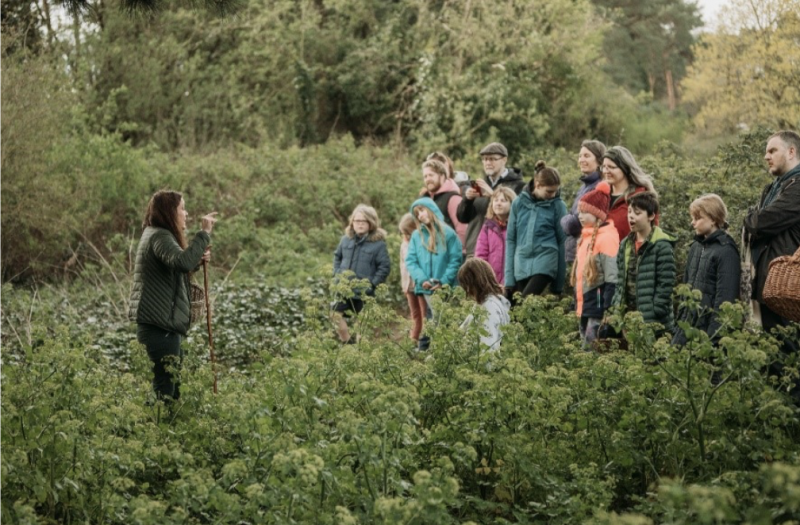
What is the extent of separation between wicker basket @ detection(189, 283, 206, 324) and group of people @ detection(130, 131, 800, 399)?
0.11 metres

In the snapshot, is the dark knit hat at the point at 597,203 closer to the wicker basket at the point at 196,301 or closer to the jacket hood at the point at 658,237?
the jacket hood at the point at 658,237

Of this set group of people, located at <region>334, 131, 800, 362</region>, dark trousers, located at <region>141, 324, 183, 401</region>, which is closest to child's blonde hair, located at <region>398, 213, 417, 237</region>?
group of people, located at <region>334, 131, 800, 362</region>

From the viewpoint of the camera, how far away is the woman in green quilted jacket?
7645 millimetres

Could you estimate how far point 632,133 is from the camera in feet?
85.0

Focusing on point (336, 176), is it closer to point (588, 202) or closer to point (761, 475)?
point (588, 202)

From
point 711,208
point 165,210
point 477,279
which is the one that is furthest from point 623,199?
point 165,210

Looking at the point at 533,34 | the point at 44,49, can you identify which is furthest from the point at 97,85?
the point at 533,34

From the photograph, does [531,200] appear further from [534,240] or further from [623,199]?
[623,199]

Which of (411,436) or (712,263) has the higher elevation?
(712,263)

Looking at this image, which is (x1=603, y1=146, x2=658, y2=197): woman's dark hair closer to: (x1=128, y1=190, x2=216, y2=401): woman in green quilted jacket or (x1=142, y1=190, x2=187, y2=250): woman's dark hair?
(x1=128, y1=190, x2=216, y2=401): woman in green quilted jacket

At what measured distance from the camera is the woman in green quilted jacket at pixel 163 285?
7.64 m

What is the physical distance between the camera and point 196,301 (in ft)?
26.6

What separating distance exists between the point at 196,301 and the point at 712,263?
366 cm

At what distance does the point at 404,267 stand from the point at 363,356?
5.39 m
